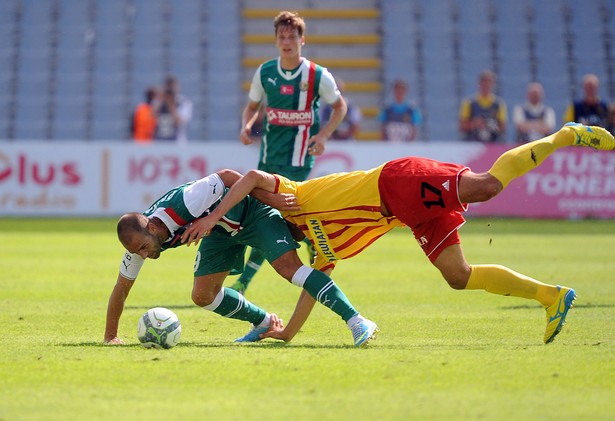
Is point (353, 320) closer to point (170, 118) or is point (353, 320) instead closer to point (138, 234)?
point (138, 234)

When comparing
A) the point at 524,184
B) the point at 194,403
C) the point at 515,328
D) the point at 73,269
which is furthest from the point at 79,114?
the point at 194,403

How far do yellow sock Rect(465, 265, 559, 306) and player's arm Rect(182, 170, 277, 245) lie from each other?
5.41ft

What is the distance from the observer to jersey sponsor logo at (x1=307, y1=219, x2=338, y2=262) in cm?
752

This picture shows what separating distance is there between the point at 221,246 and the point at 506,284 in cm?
208

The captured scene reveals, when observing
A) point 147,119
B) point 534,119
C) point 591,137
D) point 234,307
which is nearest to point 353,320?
point 234,307

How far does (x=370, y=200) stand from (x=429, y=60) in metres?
20.7

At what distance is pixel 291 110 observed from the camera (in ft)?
35.4

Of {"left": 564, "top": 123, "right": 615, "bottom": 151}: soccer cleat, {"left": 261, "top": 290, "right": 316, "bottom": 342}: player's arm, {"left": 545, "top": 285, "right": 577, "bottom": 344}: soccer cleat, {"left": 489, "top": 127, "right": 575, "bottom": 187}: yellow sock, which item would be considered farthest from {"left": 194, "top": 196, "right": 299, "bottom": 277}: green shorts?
{"left": 564, "top": 123, "right": 615, "bottom": 151}: soccer cleat

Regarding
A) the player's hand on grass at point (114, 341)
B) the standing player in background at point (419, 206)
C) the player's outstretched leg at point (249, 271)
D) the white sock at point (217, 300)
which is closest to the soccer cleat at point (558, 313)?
the standing player in background at point (419, 206)

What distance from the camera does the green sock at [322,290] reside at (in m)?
7.20

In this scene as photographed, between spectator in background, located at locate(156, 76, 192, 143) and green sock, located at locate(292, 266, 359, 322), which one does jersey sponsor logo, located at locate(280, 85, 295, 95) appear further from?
spectator in background, located at locate(156, 76, 192, 143)

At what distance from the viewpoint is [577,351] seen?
6.96 m

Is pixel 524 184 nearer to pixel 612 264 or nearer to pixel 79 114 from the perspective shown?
pixel 612 264

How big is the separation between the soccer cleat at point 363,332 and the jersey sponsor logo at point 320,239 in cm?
67
